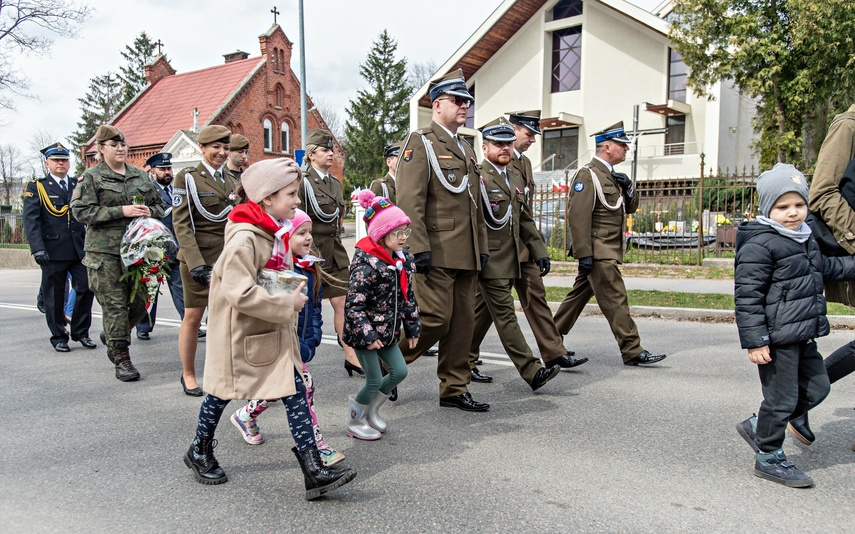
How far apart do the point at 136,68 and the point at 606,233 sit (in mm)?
68045

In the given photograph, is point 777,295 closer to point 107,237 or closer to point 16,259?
point 107,237

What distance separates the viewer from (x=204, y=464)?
3.74m

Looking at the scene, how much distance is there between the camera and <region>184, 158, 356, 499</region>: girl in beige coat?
3.29 m

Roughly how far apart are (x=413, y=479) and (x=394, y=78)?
58042 mm

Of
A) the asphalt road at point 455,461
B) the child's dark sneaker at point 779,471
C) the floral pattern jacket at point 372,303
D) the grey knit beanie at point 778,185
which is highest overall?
the grey knit beanie at point 778,185

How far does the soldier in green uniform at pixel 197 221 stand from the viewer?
545 cm

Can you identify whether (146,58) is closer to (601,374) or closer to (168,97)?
(168,97)

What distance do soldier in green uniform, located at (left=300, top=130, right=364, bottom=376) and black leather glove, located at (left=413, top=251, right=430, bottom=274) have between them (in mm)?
1450

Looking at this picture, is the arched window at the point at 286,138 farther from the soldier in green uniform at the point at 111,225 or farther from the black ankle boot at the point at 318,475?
the black ankle boot at the point at 318,475

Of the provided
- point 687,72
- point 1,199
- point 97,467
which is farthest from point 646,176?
point 1,199

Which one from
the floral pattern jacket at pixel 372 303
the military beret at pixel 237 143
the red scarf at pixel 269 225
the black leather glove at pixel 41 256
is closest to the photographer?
the red scarf at pixel 269 225

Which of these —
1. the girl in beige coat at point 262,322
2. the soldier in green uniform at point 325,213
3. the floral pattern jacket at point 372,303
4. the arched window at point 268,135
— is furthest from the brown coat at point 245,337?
the arched window at point 268,135

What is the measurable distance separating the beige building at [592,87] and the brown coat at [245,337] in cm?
2754

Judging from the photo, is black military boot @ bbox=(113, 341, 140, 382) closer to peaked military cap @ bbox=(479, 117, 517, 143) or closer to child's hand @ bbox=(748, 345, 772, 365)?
peaked military cap @ bbox=(479, 117, 517, 143)
